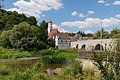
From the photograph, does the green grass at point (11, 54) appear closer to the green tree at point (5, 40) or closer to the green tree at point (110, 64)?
the green tree at point (5, 40)

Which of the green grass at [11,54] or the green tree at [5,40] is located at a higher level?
the green tree at [5,40]

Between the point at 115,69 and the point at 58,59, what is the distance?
32.4 metres

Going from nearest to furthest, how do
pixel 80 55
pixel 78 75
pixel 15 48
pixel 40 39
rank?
pixel 78 75 < pixel 80 55 < pixel 15 48 < pixel 40 39

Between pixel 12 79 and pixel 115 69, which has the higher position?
pixel 115 69

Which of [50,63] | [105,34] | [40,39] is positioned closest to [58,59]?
[50,63]

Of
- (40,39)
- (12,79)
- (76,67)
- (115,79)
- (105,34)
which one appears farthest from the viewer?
(105,34)

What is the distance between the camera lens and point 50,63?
39906 millimetres

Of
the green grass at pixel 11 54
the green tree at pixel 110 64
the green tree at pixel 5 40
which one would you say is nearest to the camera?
the green tree at pixel 110 64

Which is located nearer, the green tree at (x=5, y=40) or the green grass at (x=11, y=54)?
the green grass at (x=11, y=54)

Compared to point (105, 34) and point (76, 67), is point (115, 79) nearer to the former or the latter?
point (76, 67)

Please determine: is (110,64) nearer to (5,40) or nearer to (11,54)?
(11,54)

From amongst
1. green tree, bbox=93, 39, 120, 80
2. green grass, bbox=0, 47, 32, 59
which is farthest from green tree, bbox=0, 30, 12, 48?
green tree, bbox=93, 39, 120, 80

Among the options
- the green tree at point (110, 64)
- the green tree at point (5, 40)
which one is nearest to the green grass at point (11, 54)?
the green tree at point (5, 40)

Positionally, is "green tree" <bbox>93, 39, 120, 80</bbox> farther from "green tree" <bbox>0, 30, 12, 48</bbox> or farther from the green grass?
"green tree" <bbox>0, 30, 12, 48</bbox>
